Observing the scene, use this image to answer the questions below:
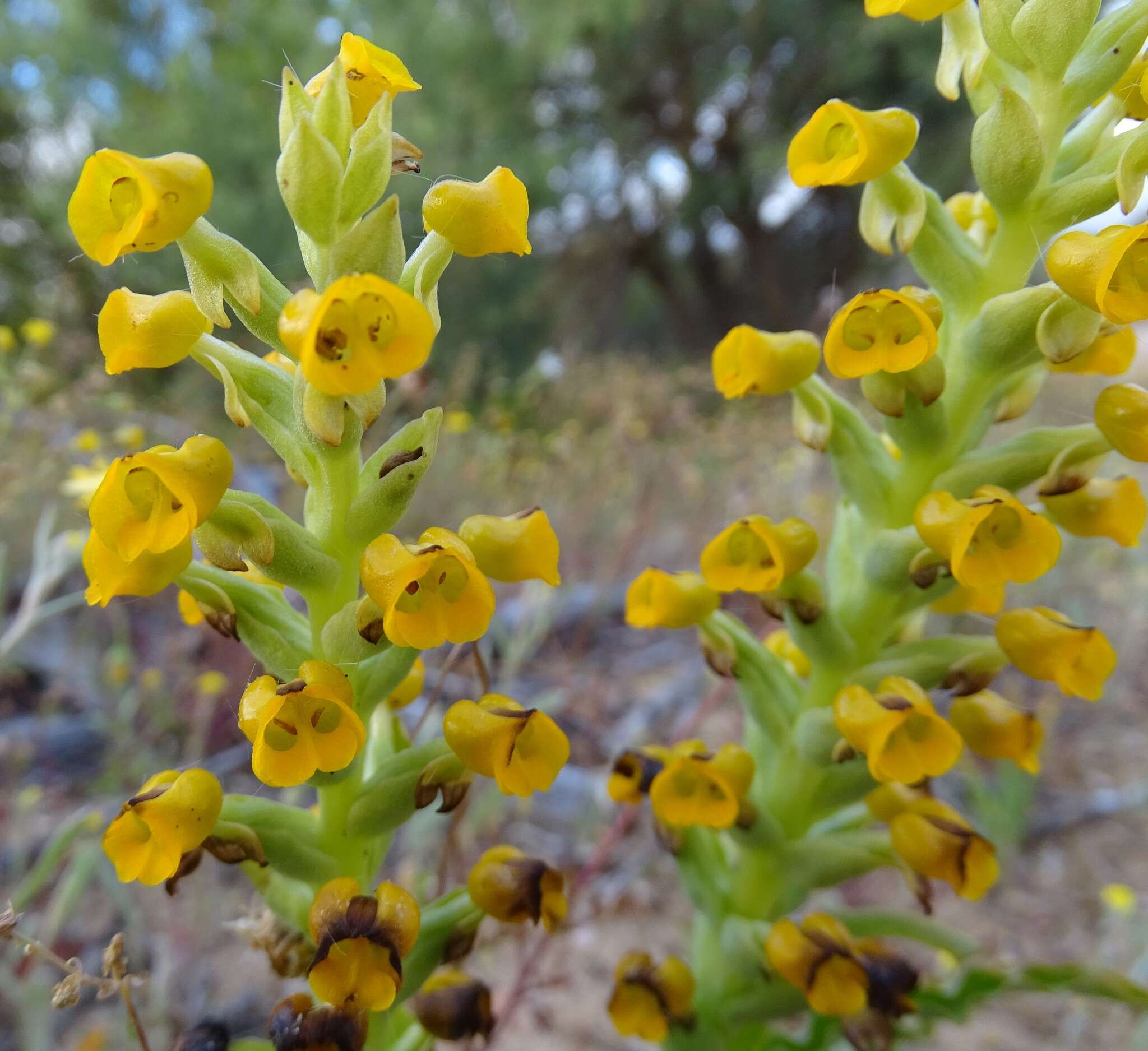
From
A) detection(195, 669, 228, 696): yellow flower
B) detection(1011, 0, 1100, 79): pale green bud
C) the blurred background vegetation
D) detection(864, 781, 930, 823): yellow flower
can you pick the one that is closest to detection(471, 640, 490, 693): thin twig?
the blurred background vegetation

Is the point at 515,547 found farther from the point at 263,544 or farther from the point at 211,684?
the point at 211,684

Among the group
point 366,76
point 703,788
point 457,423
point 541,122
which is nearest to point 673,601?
point 703,788

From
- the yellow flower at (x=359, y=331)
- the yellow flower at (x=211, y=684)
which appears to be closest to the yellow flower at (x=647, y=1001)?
the yellow flower at (x=359, y=331)

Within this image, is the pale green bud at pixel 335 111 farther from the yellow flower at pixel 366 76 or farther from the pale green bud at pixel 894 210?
the pale green bud at pixel 894 210

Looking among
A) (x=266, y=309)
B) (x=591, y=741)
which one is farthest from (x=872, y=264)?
(x=266, y=309)

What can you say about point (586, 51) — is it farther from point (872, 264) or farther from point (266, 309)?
point (266, 309)

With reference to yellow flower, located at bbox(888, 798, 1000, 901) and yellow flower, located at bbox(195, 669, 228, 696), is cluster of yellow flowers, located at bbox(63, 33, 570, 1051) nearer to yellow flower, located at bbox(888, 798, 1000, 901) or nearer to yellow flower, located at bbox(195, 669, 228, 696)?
yellow flower, located at bbox(888, 798, 1000, 901)
